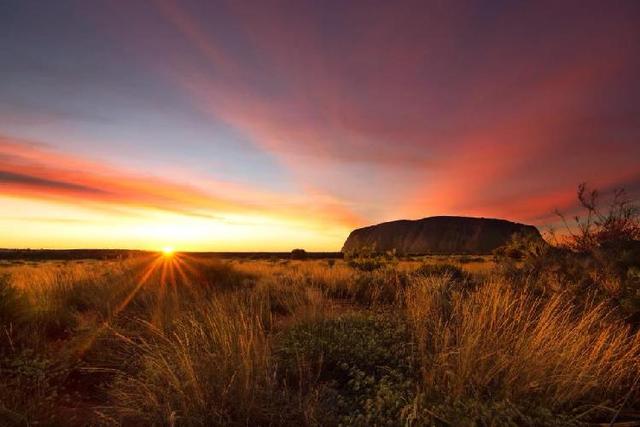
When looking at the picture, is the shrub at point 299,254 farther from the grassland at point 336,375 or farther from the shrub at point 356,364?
the shrub at point 356,364

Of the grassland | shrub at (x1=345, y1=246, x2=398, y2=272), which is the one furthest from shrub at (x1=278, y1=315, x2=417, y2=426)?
shrub at (x1=345, y1=246, x2=398, y2=272)

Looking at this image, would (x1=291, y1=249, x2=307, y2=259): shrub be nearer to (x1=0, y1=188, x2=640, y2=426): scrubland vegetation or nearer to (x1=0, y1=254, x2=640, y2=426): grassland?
(x1=0, y1=188, x2=640, y2=426): scrubland vegetation

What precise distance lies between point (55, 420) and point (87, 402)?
956 millimetres

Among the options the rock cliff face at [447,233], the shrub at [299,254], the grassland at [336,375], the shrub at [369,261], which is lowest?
the grassland at [336,375]

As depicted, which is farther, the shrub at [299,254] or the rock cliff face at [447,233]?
the rock cliff face at [447,233]

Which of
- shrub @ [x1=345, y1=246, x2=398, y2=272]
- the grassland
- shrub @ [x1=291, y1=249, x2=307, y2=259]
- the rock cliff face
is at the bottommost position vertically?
the grassland

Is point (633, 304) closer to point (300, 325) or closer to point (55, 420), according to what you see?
point (300, 325)

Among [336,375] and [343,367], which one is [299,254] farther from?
[343,367]

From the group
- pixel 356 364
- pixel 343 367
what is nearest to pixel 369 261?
pixel 356 364

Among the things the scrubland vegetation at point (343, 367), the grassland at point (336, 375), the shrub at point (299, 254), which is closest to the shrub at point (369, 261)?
the scrubland vegetation at point (343, 367)

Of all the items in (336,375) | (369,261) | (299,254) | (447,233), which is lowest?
(336,375)

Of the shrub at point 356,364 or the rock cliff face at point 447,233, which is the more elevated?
the rock cliff face at point 447,233

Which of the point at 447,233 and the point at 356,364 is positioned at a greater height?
the point at 447,233

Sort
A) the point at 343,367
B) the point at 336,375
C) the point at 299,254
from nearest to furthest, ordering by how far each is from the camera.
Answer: the point at 343,367
the point at 336,375
the point at 299,254
